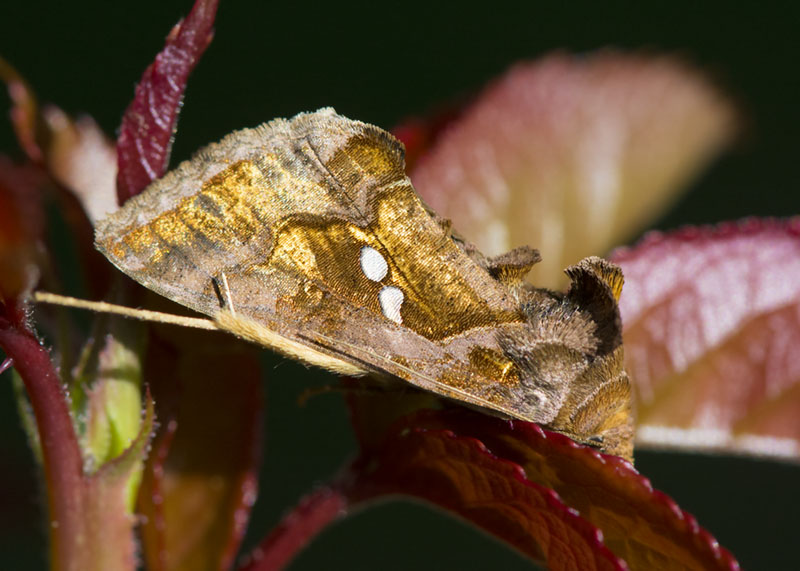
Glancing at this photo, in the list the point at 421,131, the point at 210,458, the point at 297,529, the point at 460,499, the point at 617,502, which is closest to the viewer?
the point at 617,502

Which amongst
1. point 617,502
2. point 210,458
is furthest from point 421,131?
point 617,502

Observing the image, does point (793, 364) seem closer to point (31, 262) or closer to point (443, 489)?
point (443, 489)

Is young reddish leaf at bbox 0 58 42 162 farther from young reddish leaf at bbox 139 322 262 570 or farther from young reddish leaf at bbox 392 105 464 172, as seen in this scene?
young reddish leaf at bbox 392 105 464 172

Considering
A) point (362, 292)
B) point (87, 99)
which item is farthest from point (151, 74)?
point (87, 99)

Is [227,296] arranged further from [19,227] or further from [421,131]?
[421,131]

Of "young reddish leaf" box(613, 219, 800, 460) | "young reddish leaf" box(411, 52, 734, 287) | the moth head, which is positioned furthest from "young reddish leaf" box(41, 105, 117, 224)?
"young reddish leaf" box(613, 219, 800, 460)

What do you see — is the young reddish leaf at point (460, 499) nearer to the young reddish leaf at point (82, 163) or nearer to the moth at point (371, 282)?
the moth at point (371, 282)

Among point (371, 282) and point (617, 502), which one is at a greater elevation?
point (371, 282)

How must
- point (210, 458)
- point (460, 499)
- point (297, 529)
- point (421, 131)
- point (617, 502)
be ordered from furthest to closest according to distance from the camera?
point (421, 131) < point (210, 458) < point (297, 529) < point (460, 499) < point (617, 502)
